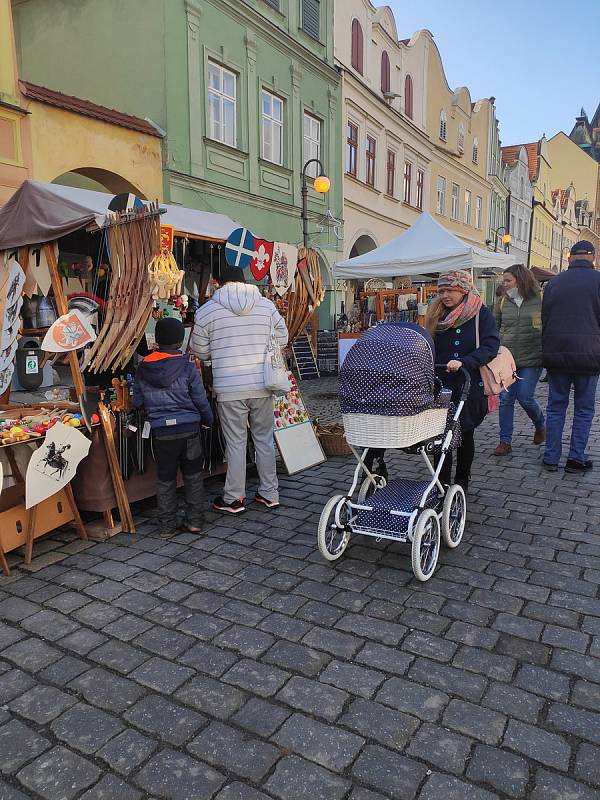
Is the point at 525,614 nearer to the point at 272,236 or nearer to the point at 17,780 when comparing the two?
the point at 17,780

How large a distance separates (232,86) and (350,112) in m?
5.32

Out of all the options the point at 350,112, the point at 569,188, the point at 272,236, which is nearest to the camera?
the point at 272,236

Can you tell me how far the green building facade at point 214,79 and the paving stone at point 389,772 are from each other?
946 cm

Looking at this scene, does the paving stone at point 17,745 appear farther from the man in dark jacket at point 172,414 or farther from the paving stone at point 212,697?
the man in dark jacket at point 172,414

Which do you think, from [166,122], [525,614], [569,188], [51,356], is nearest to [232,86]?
[166,122]

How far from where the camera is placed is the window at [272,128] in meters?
A: 13.3

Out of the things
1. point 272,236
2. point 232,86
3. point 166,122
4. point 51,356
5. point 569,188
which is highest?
point 569,188

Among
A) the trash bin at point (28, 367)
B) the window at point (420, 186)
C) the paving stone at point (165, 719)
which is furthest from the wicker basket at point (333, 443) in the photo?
the window at point (420, 186)

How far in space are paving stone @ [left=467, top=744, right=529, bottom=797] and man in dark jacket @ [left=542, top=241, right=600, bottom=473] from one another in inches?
145

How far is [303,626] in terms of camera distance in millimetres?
2811

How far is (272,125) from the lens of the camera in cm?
1358

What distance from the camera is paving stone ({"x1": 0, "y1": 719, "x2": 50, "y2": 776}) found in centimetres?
199

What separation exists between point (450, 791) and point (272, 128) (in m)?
14.0

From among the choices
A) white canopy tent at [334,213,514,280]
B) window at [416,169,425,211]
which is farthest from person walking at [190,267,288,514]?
window at [416,169,425,211]
